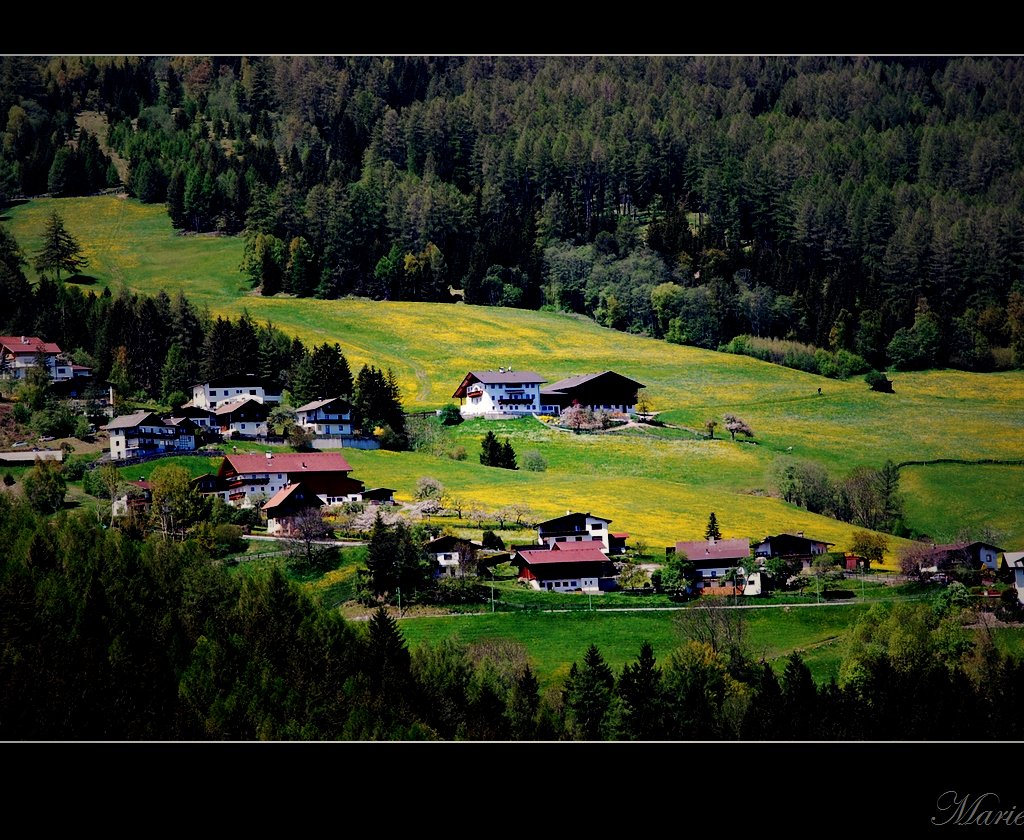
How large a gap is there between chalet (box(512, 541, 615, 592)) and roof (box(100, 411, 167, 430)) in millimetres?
6557

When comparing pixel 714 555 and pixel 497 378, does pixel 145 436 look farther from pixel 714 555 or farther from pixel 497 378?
pixel 714 555

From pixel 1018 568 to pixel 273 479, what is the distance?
1255 centimetres

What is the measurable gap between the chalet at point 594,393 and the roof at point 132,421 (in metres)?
7.09

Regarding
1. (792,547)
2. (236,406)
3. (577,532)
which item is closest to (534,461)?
(577,532)

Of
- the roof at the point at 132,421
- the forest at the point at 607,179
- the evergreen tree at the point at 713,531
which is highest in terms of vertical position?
the forest at the point at 607,179

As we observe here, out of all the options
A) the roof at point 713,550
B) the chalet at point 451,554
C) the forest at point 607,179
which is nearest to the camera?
the chalet at point 451,554

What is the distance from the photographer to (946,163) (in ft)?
87.1

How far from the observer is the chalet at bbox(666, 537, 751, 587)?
21.3 metres

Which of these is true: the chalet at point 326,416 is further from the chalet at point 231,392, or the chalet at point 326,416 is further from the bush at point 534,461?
the bush at point 534,461

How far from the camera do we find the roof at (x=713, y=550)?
21.4 metres

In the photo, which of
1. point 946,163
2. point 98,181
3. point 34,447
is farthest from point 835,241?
point 34,447

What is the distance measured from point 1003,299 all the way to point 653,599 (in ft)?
31.6

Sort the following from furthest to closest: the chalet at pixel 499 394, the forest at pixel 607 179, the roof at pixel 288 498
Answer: the forest at pixel 607 179 < the chalet at pixel 499 394 < the roof at pixel 288 498

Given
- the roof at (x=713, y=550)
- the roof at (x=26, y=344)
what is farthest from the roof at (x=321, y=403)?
the roof at (x=713, y=550)
